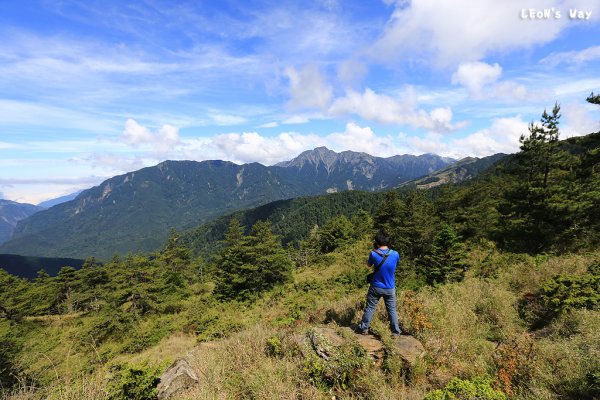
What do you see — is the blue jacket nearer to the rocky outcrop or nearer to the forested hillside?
the forested hillside

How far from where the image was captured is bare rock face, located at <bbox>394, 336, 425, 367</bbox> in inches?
201

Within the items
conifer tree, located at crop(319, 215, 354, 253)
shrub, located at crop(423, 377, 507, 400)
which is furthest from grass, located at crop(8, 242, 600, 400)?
conifer tree, located at crop(319, 215, 354, 253)

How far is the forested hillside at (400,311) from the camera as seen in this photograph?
4.65 meters

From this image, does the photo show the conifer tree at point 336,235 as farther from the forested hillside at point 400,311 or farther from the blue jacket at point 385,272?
the blue jacket at point 385,272

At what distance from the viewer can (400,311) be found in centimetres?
702

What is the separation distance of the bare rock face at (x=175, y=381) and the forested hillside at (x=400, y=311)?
0.63 ft

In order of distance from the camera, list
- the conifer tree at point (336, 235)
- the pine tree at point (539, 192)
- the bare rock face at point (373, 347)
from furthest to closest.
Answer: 1. the conifer tree at point (336, 235)
2. the pine tree at point (539, 192)
3. the bare rock face at point (373, 347)

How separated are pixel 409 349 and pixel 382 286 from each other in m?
1.28

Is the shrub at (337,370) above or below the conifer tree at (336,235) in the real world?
above

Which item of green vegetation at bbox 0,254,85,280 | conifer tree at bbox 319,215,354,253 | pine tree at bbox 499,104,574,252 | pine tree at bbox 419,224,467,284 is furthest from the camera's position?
green vegetation at bbox 0,254,85,280

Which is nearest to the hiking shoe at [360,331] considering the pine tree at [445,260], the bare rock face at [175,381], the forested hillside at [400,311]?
the forested hillside at [400,311]

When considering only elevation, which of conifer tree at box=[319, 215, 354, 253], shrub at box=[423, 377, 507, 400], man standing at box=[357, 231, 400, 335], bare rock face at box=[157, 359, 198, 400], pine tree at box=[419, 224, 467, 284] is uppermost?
man standing at box=[357, 231, 400, 335]

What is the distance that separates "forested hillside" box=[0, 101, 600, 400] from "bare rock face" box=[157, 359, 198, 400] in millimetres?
192


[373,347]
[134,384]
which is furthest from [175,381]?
[373,347]
